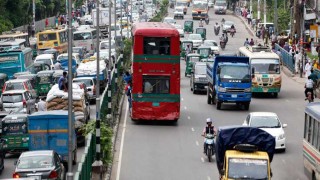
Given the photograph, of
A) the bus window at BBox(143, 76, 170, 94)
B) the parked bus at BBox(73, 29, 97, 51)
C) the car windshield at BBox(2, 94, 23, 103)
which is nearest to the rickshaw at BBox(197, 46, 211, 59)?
the parked bus at BBox(73, 29, 97, 51)

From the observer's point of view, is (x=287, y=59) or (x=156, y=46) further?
(x=287, y=59)

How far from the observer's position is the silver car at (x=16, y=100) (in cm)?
4600

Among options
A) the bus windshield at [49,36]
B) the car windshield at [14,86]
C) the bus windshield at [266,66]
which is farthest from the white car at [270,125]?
the bus windshield at [49,36]

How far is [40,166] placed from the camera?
28.5m

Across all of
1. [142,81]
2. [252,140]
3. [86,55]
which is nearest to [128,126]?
[142,81]

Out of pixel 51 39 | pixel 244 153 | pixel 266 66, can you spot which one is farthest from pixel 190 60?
pixel 244 153

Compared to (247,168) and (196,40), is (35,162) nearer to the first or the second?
(247,168)

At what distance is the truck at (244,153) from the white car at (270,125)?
25.2 feet

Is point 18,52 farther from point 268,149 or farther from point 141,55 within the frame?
point 268,149

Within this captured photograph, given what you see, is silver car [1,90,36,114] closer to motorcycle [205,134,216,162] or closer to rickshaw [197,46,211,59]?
motorcycle [205,134,216,162]

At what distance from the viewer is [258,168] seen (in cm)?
2595

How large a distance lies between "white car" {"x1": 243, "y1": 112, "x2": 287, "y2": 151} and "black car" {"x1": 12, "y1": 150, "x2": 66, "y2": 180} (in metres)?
9.70

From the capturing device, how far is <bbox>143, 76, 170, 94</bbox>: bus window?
1687 inches

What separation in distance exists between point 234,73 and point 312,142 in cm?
1917
